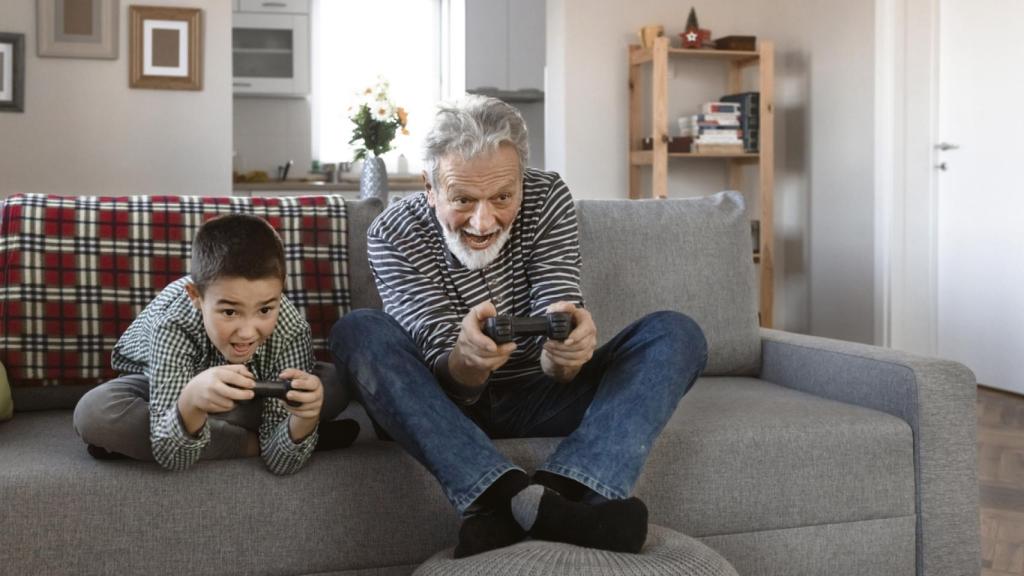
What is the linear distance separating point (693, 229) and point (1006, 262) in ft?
8.53

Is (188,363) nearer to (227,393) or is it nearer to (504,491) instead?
(227,393)

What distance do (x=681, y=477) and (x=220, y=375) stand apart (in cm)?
80

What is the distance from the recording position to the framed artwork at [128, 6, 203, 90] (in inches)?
188

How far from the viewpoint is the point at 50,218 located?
2.14 m

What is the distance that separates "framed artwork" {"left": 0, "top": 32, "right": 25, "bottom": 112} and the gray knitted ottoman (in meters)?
3.91

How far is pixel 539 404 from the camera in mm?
1900

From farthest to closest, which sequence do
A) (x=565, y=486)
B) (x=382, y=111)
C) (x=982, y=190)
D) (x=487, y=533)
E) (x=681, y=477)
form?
(x=982, y=190) < (x=382, y=111) < (x=681, y=477) < (x=565, y=486) < (x=487, y=533)

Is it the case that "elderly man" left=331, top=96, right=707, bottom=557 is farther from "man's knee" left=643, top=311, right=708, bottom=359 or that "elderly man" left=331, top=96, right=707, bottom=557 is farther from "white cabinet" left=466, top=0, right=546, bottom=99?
"white cabinet" left=466, top=0, right=546, bottom=99

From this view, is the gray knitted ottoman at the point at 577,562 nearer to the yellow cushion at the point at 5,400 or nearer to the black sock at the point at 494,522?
the black sock at the point at 494,522

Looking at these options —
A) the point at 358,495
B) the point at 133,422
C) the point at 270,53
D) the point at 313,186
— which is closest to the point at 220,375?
the point at 133,422

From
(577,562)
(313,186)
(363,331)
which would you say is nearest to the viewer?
(577,562)

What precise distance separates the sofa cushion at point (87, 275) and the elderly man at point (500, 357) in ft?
1.31

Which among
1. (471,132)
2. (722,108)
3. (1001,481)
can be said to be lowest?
(1001,481)

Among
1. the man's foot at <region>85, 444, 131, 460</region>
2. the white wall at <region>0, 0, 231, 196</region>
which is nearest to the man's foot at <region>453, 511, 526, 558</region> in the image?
the man's foot at <region>85, 444, 131, 460</region>
